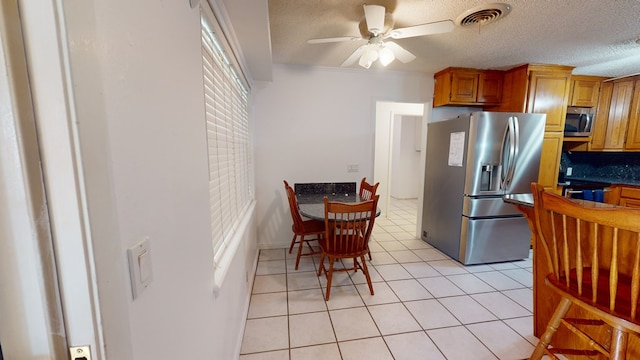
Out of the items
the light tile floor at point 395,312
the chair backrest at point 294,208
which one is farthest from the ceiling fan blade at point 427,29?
the light tile floor at point 395,312

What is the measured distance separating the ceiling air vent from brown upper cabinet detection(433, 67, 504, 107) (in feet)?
3.74

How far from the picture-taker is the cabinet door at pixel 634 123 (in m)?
3.08

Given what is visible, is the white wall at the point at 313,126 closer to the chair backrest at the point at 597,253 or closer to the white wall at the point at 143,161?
the white wall at the point at 143,161

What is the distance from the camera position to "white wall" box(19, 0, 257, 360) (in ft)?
1.27

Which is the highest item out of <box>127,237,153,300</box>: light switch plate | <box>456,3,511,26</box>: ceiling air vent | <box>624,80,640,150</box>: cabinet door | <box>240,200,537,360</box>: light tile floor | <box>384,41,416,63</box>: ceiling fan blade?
<box>456,3,511,26</box>: ceiling air vent

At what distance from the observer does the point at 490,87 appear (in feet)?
10.2

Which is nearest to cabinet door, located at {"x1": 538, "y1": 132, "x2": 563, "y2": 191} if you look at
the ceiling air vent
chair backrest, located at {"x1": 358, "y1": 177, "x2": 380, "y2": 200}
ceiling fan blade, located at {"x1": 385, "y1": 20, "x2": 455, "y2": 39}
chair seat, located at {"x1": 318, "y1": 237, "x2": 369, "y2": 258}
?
the ceiling air vent

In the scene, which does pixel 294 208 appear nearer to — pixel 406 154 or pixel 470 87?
pixel 470 87

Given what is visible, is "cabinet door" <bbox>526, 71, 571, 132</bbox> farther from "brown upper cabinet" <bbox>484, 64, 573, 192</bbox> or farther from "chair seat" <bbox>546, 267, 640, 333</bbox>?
"chair seat" <bbox>546, 267, 640, 333</bbox>

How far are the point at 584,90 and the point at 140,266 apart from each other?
4.97 metres

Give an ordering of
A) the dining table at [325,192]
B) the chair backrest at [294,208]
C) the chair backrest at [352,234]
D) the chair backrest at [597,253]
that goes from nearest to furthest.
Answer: the chair backrest at [597,253], the chair backrest at [352,234], the chair backrest at [294,208], the dining table at [325,192]

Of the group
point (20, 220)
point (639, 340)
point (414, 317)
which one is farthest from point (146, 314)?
point (639, 340)

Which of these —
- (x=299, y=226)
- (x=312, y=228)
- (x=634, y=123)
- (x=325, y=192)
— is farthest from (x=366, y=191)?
(x=634, y=123)

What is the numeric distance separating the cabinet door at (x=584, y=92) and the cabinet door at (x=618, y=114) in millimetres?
225
